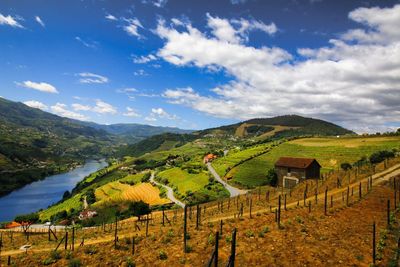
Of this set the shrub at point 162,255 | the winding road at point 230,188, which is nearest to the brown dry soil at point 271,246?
the shrub at point 162,255

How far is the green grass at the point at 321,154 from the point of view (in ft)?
333

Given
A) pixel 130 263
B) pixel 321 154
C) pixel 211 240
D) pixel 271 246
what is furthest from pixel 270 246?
pixel 321 154

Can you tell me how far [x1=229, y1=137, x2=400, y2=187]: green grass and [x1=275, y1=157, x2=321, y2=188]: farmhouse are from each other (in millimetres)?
8953

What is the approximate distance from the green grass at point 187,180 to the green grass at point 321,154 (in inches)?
448

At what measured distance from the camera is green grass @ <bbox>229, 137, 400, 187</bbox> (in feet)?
333

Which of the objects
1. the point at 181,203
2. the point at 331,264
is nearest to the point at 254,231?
the point at 331,264

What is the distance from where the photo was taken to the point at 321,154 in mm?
116500

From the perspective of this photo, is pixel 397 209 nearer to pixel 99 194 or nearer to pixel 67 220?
pixel 67 220

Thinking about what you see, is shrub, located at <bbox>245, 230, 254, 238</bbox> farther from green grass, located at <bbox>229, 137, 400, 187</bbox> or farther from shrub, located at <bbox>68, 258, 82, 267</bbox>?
green grass, located at <bbox>229, 137, 400, 187</bbox>

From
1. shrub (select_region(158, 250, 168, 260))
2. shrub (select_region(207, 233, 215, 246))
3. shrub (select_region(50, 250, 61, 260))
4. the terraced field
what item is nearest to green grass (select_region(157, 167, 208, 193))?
the terraced field

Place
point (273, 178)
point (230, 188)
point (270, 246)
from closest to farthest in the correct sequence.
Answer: point (270, 246) < point (273, 178) < point (230, 188)

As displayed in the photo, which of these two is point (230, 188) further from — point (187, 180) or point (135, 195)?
point (135, 195)

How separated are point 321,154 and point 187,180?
53.5 metres

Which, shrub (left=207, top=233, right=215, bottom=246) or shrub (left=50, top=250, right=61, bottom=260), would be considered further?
shrub (left=50, top=250, right=61, bottom=260)
